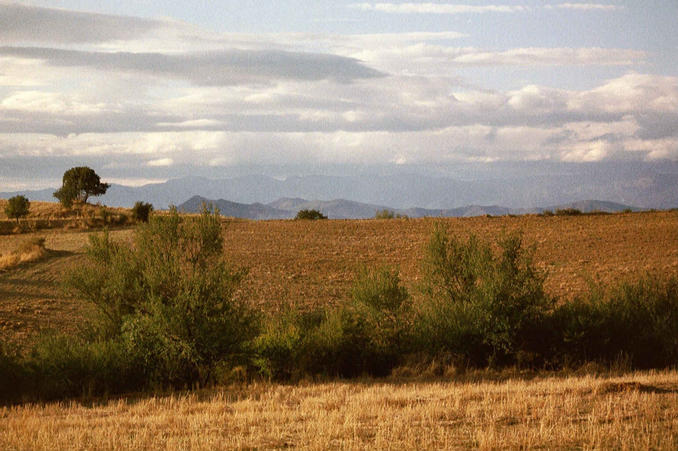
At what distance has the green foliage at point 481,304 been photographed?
2020 cm

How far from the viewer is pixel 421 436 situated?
1065 cm

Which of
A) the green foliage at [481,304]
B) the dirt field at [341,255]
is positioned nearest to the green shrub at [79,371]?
the dirt field at [341,255]

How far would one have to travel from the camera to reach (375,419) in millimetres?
12078

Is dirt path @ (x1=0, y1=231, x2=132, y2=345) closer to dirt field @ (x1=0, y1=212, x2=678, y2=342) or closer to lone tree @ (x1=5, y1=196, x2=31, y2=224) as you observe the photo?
dirt field @ (x1=0, y1=212, x2=678, y2=342)

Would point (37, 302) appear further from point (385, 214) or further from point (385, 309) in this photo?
point (385, 214)

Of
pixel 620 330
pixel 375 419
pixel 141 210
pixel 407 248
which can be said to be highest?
pixel 141 210

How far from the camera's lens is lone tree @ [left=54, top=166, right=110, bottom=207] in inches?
3945

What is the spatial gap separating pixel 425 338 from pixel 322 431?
975 centimetres

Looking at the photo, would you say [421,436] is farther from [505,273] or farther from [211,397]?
[505,273]

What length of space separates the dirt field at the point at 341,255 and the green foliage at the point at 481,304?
1326 mm

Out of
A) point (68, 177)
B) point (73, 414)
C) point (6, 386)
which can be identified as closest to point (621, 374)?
A: point (73, 414)

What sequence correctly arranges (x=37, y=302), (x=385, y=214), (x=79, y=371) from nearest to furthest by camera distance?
(x=79, y=371), (x=37, y=302), (x=385, y=214)

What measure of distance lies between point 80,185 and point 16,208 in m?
26.0

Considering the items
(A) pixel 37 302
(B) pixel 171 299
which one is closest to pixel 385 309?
(B) pixel 171 299
